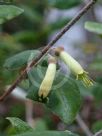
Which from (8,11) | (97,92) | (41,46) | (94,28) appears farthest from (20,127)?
(41,46)

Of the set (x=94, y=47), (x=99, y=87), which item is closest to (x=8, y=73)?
(x=99, y=87)

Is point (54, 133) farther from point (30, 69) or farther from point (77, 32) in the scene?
point (77, 32)

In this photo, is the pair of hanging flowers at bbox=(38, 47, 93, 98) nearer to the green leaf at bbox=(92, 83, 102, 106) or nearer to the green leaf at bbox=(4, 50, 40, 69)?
the green leaf at bbox=(4, 50, 40, 69)

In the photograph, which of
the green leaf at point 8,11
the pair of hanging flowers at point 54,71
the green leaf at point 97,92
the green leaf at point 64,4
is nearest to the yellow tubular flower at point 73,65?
the pair of hanging flowers at point 54,71

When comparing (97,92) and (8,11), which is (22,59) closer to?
(8,11)

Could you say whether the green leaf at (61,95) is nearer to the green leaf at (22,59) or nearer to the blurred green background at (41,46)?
the green leaf at (22,59)
